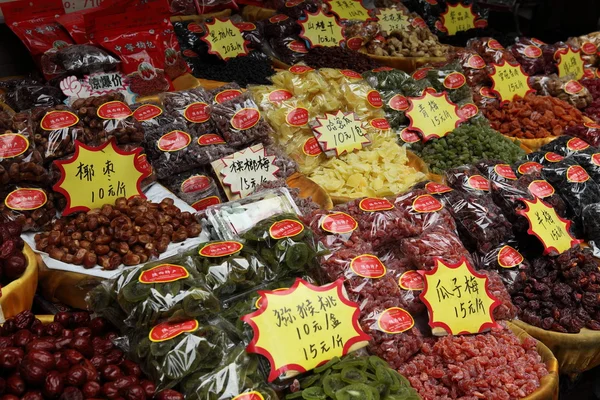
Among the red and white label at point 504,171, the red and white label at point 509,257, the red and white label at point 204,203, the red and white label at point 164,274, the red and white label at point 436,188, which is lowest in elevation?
the red and white label at point 204,203

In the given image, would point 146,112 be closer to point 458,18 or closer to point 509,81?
point 509,81

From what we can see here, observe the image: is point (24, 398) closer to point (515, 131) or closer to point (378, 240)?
point (378, 240)

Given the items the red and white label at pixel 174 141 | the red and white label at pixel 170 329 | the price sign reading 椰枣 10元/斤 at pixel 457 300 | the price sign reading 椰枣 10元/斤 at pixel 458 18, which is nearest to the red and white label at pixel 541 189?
the price sign reading 椰枣 10元/斤 at pixel 457 300

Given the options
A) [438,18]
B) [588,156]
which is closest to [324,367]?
[588,156]

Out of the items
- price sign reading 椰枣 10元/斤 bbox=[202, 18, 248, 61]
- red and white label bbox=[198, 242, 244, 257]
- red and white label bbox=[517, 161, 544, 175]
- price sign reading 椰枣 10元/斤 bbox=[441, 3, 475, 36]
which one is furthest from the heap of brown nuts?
price sign reading 椰枣 10元/斤 bbox=[441, 3, 475, 36]

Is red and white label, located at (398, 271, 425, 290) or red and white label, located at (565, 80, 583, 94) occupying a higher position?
red and white label, located at (398, 271, 425, 290)

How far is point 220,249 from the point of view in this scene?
5.71 ft

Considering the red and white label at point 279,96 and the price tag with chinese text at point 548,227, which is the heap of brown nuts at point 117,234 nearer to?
the red and white label at point 279,96

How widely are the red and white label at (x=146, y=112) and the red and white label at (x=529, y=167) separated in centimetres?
154

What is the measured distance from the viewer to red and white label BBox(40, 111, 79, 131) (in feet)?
6.99

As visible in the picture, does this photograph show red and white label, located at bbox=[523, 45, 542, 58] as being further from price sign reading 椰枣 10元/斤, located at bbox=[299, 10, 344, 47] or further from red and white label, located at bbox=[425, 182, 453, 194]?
red and white label, located at bbox=[425, 182, 453, 194]

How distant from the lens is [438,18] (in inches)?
175

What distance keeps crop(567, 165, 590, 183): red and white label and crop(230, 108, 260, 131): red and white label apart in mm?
1322

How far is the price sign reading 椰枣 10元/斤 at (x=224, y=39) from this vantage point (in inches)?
133
